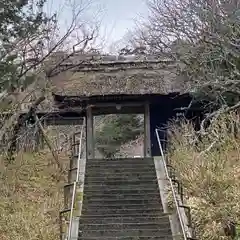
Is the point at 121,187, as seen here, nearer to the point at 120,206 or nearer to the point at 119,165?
the point at 120,206

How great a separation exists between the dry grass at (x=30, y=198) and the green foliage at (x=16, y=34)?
2915mm

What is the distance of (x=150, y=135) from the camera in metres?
20.4

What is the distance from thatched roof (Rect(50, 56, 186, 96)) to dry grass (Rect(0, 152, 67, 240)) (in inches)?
122

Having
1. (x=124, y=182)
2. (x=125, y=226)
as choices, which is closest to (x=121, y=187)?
(x=124, y=182)

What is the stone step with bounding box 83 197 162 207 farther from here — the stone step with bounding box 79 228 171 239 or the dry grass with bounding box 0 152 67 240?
the stone step with bounding box 79 228 171 239

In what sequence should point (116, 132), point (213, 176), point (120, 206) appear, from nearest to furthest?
point (213, 176) < point (120, 206) < point (116, 132)

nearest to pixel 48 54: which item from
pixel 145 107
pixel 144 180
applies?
pixel 145 107

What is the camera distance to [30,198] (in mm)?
14492

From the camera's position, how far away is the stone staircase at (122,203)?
11.6 meters

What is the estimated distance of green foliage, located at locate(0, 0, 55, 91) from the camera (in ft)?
46.8

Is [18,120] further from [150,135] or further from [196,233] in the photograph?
[196,233]

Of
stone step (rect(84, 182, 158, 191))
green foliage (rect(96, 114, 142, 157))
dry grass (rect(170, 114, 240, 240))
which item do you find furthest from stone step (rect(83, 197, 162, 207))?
green foliage (rect(96, 114, 142, 157))

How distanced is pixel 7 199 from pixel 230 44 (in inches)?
309

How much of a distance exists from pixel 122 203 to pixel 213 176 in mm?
2706
